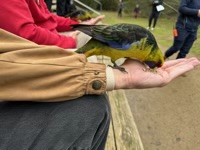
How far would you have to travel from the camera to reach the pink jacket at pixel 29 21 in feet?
3.96

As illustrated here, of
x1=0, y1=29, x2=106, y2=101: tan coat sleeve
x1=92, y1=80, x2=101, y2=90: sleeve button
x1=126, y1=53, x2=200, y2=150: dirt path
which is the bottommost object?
x1=126, y1=53, x2=200, y2=150: dirt path

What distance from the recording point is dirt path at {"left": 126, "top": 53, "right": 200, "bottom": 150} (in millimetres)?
2383

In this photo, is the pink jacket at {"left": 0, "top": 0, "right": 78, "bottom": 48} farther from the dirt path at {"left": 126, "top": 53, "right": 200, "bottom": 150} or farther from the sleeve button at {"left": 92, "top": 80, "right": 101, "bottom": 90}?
the dirt path at {"left": 126, "top": 53, "right": 200, "bottom": 150}

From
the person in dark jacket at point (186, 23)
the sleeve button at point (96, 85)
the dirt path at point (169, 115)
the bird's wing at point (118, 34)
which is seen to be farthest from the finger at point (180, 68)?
the person in dark jacket at point (186, 23)

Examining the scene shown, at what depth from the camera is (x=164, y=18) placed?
11.5m

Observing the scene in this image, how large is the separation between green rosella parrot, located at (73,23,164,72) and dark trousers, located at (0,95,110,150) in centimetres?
50

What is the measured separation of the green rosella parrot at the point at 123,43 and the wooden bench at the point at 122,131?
0.49 meters

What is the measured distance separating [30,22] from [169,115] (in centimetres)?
192

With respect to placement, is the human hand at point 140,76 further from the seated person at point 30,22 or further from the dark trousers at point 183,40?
the dark trousers at point 183,40

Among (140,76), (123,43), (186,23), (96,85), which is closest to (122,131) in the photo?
(123,43)

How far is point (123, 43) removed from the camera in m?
1.25

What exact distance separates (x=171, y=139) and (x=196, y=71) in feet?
6.34

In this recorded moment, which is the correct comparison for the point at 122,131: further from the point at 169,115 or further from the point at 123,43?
the point at 169,115

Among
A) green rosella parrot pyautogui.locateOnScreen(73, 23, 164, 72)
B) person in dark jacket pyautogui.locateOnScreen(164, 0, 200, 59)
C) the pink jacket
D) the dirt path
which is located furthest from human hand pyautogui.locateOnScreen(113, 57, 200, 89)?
person in dark jacket pyautogui.locateOnScreen(164, 0, 200, 59)
